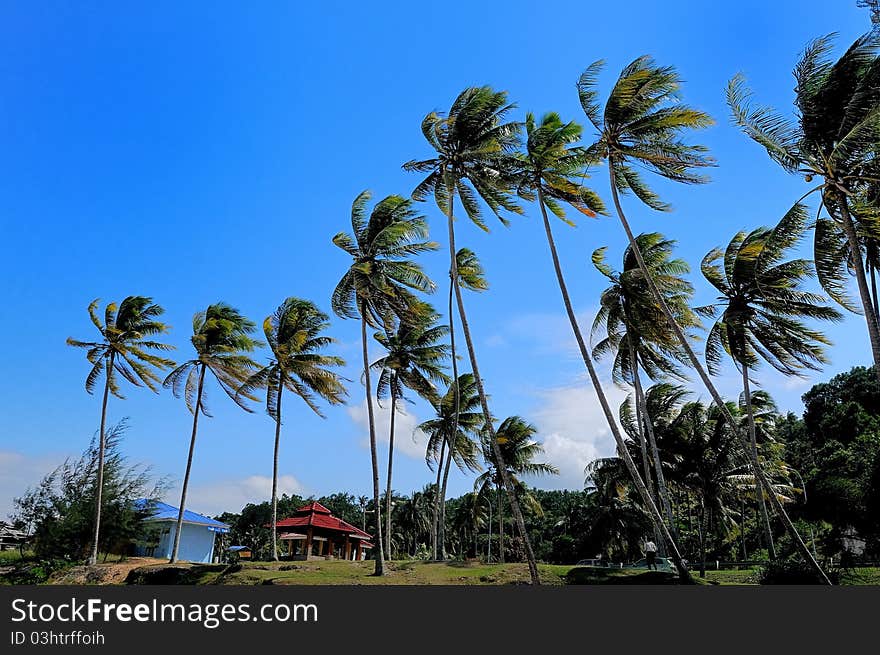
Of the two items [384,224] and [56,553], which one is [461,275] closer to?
[384,224]

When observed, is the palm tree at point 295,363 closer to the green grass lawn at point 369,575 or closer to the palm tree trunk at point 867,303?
the green grass lawn at point 369,575

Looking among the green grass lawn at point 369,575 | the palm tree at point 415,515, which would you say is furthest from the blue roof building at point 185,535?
the palm tree at point 415,515

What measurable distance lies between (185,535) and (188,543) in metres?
0.53

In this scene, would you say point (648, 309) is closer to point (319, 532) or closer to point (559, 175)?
point (559, 175)

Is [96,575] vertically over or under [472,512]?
under

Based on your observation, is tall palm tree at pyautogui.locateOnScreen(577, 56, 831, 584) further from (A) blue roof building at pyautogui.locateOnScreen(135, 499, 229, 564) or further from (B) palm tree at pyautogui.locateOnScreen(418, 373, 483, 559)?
(A) blue roof building at pyautogui.locateOnScreen(135, 499, 229, 564)

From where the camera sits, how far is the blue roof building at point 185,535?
32.0 meters

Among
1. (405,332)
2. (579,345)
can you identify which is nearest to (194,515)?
(405,332)

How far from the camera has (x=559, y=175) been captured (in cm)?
1845

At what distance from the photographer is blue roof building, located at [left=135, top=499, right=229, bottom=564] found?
32.0 meters

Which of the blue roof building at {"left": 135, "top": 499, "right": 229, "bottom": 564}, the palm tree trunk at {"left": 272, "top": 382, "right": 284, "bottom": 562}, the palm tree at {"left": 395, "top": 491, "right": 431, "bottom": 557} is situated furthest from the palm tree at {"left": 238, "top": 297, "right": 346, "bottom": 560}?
the palm tree at {"left": 395, "top": 491, "right": 431, "bottom": 557}

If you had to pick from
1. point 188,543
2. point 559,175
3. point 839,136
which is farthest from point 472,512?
point 839,136

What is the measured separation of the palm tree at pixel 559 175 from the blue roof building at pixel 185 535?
958 inches

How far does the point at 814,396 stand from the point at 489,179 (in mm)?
47874
